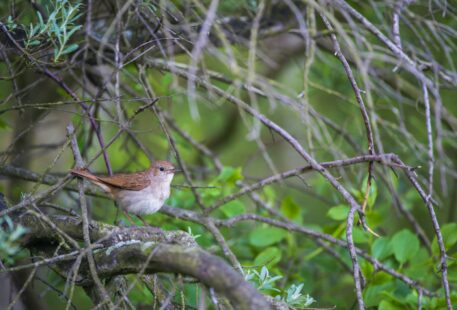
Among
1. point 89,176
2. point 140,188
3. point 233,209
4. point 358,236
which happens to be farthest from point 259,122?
point 140,188

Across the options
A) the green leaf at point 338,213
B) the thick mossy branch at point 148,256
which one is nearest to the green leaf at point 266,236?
the green leaf at point 338,213

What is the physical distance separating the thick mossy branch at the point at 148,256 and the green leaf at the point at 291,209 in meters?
1.92

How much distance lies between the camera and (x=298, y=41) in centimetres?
631

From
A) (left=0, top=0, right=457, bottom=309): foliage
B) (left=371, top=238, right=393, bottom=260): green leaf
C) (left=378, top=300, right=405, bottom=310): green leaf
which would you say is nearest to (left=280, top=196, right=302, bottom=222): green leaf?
(left=0, top=0, right=457, bottom=309): foliage

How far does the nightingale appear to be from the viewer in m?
4.63

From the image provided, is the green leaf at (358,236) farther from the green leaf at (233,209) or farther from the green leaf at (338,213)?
the green leaf at (233,209)

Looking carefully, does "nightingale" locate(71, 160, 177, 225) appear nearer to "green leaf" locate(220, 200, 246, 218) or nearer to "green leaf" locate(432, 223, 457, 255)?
"green leaf" locate(220, 200, 246, 218)

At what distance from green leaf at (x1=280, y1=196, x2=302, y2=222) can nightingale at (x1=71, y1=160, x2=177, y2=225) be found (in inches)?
35.2

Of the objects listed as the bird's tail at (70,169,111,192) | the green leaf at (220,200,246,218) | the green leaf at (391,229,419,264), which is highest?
the bird's tail at (70,169,111,192)

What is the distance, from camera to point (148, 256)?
2494 millimetres

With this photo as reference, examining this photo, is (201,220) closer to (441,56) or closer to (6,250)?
(6,250)

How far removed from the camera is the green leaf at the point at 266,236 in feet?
15.4

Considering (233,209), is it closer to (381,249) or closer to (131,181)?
(131,181)

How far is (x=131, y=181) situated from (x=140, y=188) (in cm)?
14
